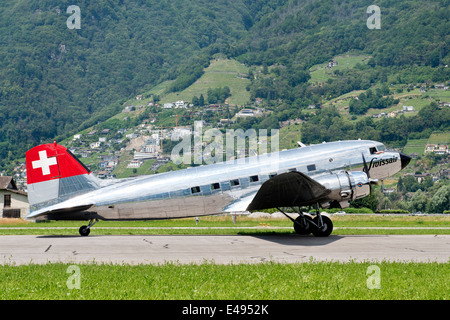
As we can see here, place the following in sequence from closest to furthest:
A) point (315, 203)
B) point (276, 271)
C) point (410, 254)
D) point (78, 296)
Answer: point (78, 296) → point (276, 271) → point (410, 254) → point (315, 203)

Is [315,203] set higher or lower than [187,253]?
higher

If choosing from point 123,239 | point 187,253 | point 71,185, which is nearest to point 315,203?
point 187,253

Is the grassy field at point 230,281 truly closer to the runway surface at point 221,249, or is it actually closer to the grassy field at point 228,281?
the grassy field at point 228,281

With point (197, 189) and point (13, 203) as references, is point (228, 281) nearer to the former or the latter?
point (197, 189)

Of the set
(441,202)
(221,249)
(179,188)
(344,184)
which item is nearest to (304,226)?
(344,184)

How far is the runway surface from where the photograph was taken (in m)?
20.1

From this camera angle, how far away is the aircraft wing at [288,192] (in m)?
24.3

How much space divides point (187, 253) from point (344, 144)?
1148cm

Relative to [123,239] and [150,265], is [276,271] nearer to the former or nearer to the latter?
[150,265]

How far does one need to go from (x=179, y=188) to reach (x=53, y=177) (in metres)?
6.29

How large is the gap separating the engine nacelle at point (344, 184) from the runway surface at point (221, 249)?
199 cm

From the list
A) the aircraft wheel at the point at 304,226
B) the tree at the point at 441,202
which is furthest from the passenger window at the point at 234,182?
the tree at the point at 441,202
